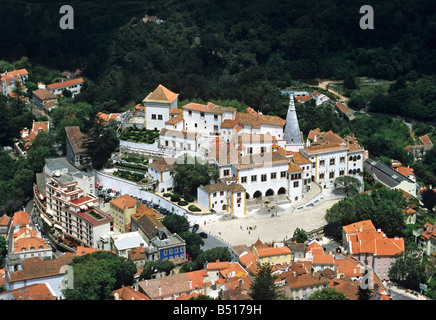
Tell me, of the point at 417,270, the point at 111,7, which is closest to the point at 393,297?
the point at 417,270

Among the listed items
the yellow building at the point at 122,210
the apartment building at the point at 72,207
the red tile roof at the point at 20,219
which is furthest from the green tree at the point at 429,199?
the red tile roof at the point at 20,219

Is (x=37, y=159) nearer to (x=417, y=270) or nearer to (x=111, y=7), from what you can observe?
(x=417, y=270)

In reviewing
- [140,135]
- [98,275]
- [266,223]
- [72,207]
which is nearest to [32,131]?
[140,135]

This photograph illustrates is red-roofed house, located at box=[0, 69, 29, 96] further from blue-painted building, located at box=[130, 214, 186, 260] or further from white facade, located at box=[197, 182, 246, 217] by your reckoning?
blue-painted building, located at box=[130, 214, 186, 260]

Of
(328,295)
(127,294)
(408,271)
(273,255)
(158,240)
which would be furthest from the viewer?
(158,240)

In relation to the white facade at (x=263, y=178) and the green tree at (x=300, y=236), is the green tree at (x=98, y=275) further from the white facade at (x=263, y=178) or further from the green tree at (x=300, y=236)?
the white facade at (x=263, y=178)

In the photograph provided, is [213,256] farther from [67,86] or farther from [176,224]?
[67,86]
